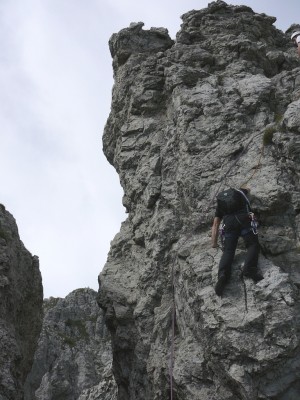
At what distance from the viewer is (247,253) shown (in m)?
15.9

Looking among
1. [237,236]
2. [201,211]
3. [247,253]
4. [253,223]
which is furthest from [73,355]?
[253,223]

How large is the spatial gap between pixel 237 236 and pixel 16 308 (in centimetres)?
1510

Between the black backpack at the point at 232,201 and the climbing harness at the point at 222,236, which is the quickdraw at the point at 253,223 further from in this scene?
the climbing harness at the point at 222,236

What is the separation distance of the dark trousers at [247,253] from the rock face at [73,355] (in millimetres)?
25270

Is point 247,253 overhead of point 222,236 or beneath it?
beneath

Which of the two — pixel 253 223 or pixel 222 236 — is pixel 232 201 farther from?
pixel 222 236

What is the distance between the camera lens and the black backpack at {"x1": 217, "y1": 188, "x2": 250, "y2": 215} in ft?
55.2

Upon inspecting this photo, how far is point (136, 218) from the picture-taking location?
23.7 metres

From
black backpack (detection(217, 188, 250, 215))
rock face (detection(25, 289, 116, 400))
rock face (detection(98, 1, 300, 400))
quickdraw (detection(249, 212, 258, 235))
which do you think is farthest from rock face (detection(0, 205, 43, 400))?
quickdraw (detection(249, 212, 258, 235))

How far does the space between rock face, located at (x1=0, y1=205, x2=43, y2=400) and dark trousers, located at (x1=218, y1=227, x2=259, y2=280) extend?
1156cm

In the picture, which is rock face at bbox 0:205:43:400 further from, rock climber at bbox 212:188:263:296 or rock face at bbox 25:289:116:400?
rock face at bbox 25:289:116:400

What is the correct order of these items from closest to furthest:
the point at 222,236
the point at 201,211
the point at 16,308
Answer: the point at 222,236, the point at 201,211, the point at 16,308

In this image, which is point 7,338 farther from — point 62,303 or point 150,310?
point 62,303

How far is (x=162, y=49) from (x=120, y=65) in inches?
122
